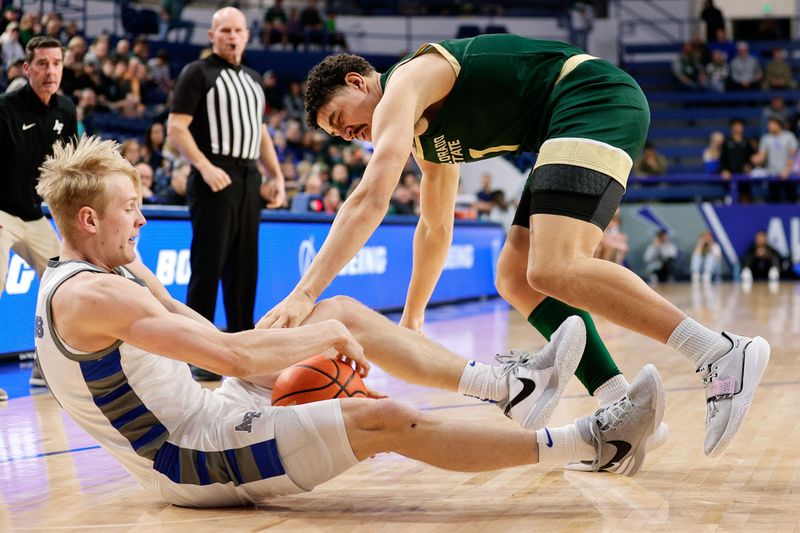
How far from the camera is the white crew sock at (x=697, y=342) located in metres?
3.08

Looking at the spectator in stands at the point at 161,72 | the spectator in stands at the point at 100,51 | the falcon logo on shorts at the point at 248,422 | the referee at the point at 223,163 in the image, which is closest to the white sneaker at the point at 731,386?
the falcon logo on shorts at the point at 248,422

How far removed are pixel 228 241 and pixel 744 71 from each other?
17619mm

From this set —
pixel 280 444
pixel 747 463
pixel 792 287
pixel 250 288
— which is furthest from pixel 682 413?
pixel 792 287

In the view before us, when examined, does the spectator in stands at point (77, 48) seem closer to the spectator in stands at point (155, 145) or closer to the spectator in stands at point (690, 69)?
the spectator in stands at point (155, 145)

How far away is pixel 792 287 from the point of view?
15227 mm

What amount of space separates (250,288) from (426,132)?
321 cm

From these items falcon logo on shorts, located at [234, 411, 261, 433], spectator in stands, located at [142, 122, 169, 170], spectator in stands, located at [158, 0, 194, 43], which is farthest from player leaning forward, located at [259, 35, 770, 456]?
spectator in stands, located at [158, 0, 194, 43]

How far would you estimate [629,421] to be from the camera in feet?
9.64

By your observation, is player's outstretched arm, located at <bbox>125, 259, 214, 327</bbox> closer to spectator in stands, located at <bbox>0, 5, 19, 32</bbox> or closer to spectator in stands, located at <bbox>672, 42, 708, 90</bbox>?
spectator in stands, located at <bbox>0, 5, 19, 32</bbox>

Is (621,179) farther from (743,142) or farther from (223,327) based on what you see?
(743,142)

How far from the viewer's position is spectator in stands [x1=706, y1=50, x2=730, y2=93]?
2139 cm

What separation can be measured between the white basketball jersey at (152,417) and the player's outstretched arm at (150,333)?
0.07m

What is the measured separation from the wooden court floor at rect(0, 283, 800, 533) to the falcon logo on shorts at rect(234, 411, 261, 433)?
0.25 m

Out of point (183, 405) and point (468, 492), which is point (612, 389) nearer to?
point (468, 492)
